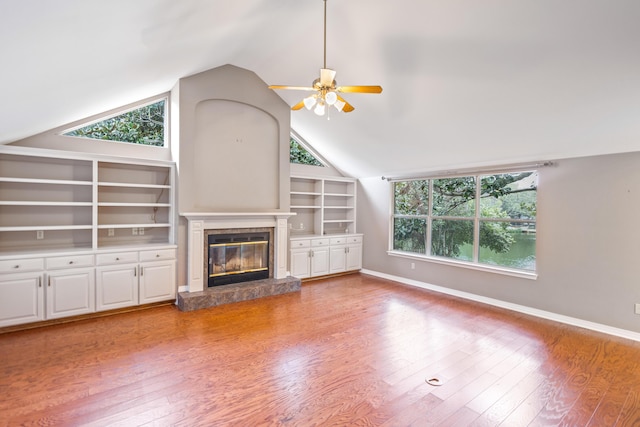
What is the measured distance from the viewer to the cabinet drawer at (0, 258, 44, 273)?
348 centimetres

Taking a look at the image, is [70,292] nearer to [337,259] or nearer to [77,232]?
[77,232]

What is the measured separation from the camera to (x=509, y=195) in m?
4.75

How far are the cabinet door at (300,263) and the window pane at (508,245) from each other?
3024 mm

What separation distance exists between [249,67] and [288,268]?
138 inches

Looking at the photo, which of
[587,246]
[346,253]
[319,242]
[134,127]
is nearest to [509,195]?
[587,246]

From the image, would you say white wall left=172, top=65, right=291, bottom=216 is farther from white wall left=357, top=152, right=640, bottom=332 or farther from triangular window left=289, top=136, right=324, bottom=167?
white wall left=357, top=152, right=640, bottom=332

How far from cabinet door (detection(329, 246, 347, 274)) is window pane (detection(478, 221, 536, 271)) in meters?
2.60

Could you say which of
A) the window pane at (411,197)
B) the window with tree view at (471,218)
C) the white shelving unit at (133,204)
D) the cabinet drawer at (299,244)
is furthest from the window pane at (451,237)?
the white shelving unit at (133,204)

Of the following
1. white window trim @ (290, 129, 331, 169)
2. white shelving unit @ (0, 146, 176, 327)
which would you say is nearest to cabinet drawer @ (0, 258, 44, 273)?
white shelving unit @ (0, 146, 176, 327)

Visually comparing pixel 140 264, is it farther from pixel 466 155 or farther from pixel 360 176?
pixel 466 155

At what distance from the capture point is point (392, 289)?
18.4 ft

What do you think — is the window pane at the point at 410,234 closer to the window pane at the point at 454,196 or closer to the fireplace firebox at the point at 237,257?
the window pane at the point at 454,196

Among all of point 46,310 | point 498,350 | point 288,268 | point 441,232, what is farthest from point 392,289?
point 46,310

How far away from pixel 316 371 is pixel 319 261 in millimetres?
3464
